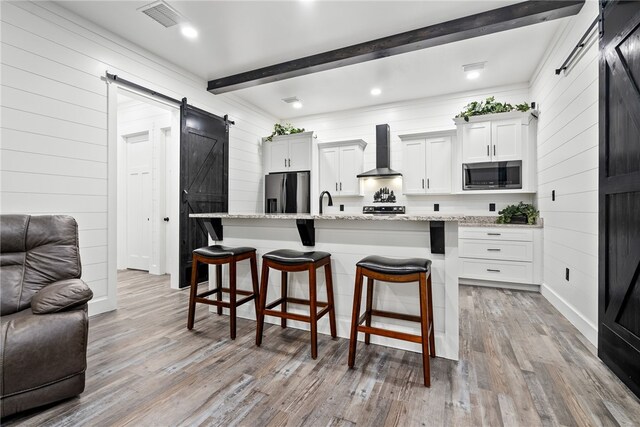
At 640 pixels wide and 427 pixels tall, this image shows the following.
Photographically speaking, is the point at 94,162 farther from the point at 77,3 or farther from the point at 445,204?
the point at 445,204

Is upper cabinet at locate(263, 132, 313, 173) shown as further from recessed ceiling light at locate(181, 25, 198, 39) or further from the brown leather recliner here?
the brown leather recliner

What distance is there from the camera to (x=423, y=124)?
502 centimetres

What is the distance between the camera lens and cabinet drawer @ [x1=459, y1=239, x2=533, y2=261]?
3.91 metres

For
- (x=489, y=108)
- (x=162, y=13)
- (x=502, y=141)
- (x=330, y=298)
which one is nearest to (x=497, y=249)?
(x=502, y=141)

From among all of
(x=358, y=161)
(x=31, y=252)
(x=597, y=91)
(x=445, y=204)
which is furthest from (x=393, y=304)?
(x=358, y=161)

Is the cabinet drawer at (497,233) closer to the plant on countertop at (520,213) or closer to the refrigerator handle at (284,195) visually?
the plant on countertop at (520,213)

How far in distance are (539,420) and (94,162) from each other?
4.04 m

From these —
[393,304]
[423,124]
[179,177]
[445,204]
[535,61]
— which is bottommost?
[393,304]

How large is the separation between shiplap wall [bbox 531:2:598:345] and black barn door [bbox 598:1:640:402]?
267mm

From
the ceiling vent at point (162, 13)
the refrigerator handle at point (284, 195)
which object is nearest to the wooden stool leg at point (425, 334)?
the ceiling vent at point (162, 13)

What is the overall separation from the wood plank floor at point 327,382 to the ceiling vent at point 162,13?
→ 9.71ft

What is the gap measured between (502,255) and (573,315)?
132 cm

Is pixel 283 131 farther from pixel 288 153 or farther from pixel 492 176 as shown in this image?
pixel 492 176

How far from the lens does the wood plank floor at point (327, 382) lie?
1.55m
